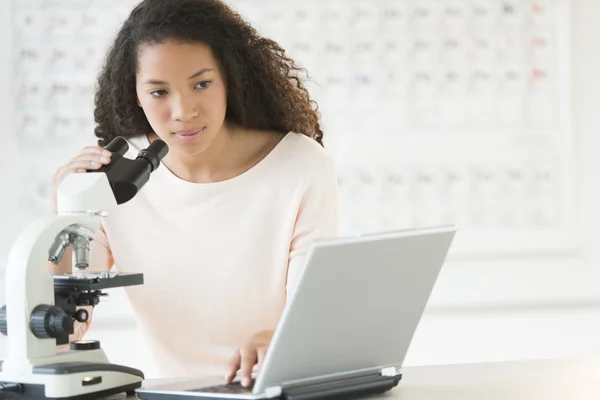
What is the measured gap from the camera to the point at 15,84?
3168 millimetres

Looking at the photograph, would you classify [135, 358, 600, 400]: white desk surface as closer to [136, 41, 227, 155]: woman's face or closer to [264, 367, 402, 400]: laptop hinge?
[264, 367, 402, 400]: laptop hinge

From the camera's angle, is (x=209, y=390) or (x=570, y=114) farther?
(x=570, y=114)

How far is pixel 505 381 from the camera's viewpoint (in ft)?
5.29

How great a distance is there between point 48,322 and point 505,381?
2.53ft

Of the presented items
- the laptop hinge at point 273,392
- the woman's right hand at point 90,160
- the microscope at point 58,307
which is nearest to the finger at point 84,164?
the woman's right hand at point 90,160

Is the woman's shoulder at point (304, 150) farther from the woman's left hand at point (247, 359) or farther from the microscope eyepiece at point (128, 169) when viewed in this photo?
the woman's left hand at point (247, 359)

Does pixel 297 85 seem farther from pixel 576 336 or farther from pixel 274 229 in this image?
pixel 576 336

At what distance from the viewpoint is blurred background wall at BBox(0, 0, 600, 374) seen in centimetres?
327

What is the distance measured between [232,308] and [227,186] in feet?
0.96

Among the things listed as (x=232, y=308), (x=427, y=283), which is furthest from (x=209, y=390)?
(x=232, y=308)

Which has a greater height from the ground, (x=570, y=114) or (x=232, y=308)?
(x=570, y=114)

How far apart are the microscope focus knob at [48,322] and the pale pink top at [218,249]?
0.74 m

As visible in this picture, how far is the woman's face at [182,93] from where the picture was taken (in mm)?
1995

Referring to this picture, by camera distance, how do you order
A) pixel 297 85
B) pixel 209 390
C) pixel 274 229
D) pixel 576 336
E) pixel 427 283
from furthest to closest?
pixel 576 336 → pixel 297 85 → pixel 274 229 → pixel 427 283 → pixel 209 390
